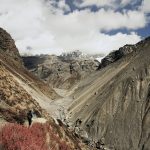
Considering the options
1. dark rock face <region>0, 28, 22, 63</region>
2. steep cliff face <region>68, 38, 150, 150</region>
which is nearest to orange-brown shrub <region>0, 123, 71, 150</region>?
steep cliff face <region>68, 38, 150, 150</region>

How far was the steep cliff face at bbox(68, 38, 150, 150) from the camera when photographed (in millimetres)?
79375

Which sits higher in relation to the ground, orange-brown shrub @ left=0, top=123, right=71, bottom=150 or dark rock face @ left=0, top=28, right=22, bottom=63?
dark rock face @ left=0, top=28, right=22, bottom=63

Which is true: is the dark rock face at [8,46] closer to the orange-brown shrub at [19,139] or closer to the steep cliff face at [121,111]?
Result: the steep cliff face at [121,111]

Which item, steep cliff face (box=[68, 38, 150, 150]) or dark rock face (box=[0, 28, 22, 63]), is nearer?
steep cliff face (box=[68, 38, 150, 150])

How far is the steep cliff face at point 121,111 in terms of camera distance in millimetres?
79375

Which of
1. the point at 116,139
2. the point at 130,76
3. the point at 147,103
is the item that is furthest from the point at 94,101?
the point at 116,139

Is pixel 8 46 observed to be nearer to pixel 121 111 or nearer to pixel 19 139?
pixel 121 111

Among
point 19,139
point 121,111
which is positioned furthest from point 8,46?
point 19,139

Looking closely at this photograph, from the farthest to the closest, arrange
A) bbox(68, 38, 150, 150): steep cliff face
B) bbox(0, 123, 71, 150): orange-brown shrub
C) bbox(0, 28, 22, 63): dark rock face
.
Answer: bbox(0, 28, 22, 63): dark rock face < bbox(68, 38, 150, 150): steep cliff face < bbox(0, 123, 71, 150): orange-brown shrub

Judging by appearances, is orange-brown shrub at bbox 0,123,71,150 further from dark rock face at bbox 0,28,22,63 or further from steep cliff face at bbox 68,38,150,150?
dark rock face at bbox 0,28,22,63

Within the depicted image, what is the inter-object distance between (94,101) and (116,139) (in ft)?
81.6

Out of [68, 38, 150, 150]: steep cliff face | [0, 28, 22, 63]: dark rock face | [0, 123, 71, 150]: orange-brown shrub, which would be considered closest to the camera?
[0, 123, 71, 150]: orange-brown shrub

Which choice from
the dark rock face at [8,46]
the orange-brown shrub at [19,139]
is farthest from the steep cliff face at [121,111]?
the dark rock face at [8,46]

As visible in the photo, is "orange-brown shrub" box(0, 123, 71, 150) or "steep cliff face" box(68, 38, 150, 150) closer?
"orange-brown shrub" box(0, 123, 71, 150)
